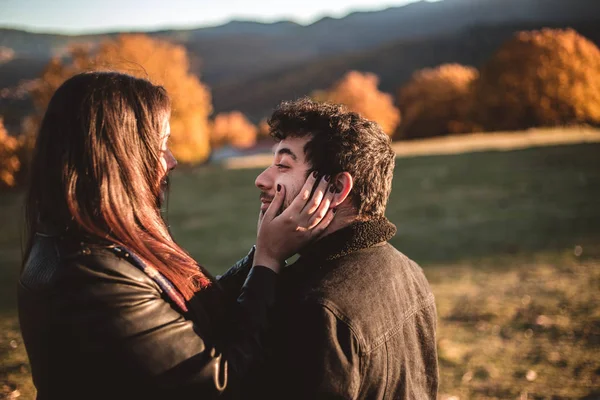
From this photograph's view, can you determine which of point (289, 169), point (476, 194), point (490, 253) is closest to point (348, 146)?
point (289, 169)

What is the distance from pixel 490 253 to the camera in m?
11.2

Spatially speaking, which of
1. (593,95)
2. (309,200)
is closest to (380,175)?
(309,200)

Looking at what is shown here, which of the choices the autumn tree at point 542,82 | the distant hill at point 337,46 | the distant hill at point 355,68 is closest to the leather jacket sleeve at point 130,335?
the autumn tree at point 542,82

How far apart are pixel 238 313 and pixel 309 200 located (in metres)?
0.64

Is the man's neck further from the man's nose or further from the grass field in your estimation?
the grass field

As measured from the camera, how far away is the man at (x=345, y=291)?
6.01ft

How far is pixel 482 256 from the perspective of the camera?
10992 millimetres

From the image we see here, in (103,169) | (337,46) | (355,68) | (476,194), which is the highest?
(337,46)

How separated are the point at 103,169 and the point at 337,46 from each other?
17406 centimetres

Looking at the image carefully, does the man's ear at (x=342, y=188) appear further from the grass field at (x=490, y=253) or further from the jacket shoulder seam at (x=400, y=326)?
the grass field at (x=490, y=253)

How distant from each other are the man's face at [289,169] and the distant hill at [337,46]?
89726 millimetres

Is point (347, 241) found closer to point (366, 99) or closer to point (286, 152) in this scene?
point (286, 152)

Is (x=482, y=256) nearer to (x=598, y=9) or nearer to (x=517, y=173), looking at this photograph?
(x=517, y=173)

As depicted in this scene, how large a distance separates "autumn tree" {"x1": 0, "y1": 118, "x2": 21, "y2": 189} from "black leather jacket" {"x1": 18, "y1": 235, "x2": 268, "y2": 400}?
11.6 meters
